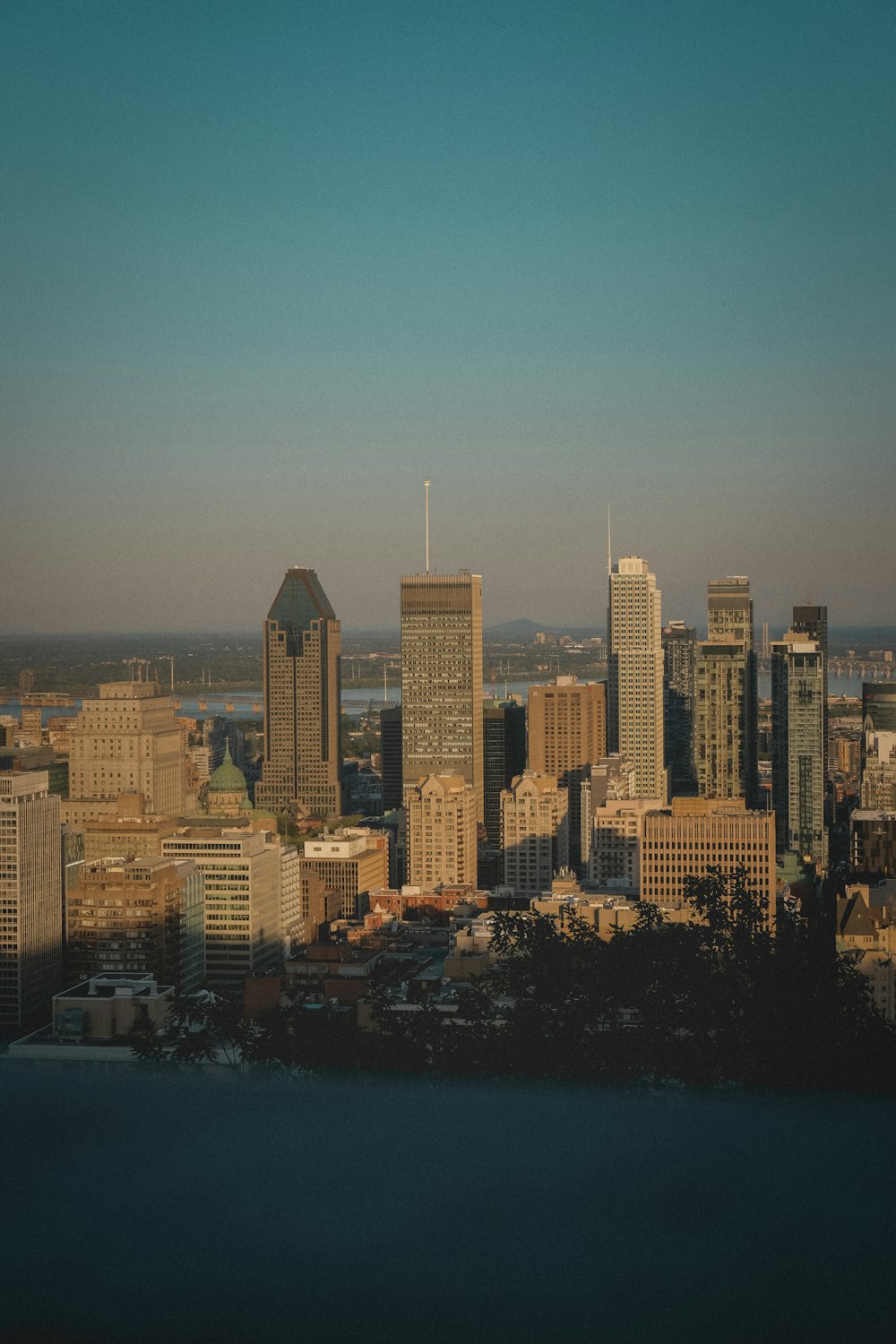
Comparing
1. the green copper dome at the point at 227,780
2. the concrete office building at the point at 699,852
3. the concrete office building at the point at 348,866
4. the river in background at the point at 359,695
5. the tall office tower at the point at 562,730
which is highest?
the river in background at the point at 359,695

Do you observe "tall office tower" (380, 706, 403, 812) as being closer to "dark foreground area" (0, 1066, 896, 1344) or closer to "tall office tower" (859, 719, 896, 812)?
"tall office tower" (859, 719, 896, 812)

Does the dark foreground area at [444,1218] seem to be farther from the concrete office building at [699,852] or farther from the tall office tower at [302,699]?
the tall office tower at [302,699]

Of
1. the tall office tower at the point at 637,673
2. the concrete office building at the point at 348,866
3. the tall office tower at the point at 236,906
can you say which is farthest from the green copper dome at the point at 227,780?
the tall office tower at the point at 637,673

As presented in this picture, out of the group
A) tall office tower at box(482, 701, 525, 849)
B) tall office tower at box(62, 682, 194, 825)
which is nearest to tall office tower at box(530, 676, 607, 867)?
tall office tower at box(482, 701, 525, 849)

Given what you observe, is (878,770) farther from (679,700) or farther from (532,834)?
(679,700)

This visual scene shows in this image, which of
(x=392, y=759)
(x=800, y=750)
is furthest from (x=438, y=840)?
(x=392, y=759)

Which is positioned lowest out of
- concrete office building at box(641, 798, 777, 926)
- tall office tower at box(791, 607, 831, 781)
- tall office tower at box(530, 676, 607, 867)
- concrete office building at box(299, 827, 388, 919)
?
concrete office building at box(299, 827, 388, 919)

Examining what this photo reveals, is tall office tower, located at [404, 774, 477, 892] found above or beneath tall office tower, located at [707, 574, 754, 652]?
beneath
